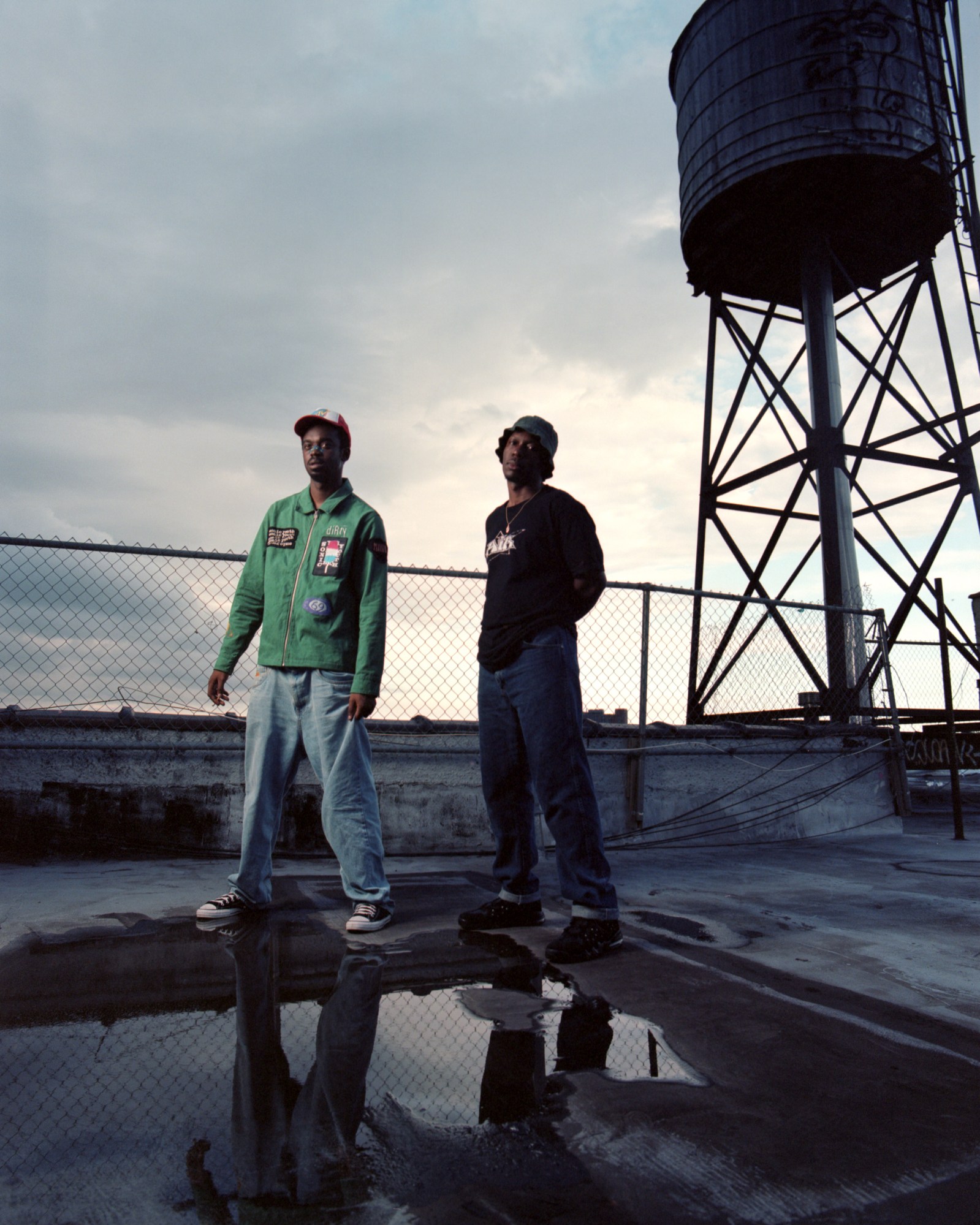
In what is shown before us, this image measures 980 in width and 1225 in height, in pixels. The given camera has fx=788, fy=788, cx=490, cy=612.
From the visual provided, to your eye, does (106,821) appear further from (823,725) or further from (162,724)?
(823,725)

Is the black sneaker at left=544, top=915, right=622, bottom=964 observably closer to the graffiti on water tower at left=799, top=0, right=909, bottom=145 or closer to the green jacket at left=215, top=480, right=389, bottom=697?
the green jacket at left=215, top=480, right=389, bottom=697

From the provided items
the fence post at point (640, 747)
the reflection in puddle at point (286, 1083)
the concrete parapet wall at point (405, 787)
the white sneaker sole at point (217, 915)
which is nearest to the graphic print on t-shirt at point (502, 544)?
the reflection in puddle at point (286, 1083)

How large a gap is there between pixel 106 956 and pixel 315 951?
59 centimetres

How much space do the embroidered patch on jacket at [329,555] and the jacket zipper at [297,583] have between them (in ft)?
0.19

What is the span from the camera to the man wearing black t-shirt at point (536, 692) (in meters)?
2.70

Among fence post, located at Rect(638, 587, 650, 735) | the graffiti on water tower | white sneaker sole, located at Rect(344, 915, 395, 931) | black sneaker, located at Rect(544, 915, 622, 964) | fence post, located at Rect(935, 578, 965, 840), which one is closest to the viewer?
black sneaker, located at Rect(544, 915, 622, 964)

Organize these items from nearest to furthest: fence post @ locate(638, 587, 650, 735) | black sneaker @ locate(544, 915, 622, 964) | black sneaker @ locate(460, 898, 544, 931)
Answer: black sneaker @ locate(544, 915, 622, 964) < black sneaker @ locate(460, 898, 544, 931) < fence post @ locate(638, 587, 650, 735)

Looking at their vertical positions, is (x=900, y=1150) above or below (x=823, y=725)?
below

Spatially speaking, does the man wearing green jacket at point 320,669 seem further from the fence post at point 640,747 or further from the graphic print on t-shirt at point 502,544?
the fence post at point 640,747

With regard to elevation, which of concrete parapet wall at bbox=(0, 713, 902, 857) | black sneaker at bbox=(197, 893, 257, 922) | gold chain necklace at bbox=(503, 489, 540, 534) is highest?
gold chain necklace at bbox=(503, 489, 540, 534)

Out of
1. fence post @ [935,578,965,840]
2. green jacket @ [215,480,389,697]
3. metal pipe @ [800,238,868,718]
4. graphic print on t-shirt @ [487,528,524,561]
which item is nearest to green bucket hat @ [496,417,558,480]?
graphic print on t-shirt @ [487,528,524,561]

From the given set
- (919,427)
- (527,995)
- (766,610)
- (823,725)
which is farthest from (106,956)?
(919,427)

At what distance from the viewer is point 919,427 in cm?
1020

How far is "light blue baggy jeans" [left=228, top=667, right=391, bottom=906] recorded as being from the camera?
2869 mm
